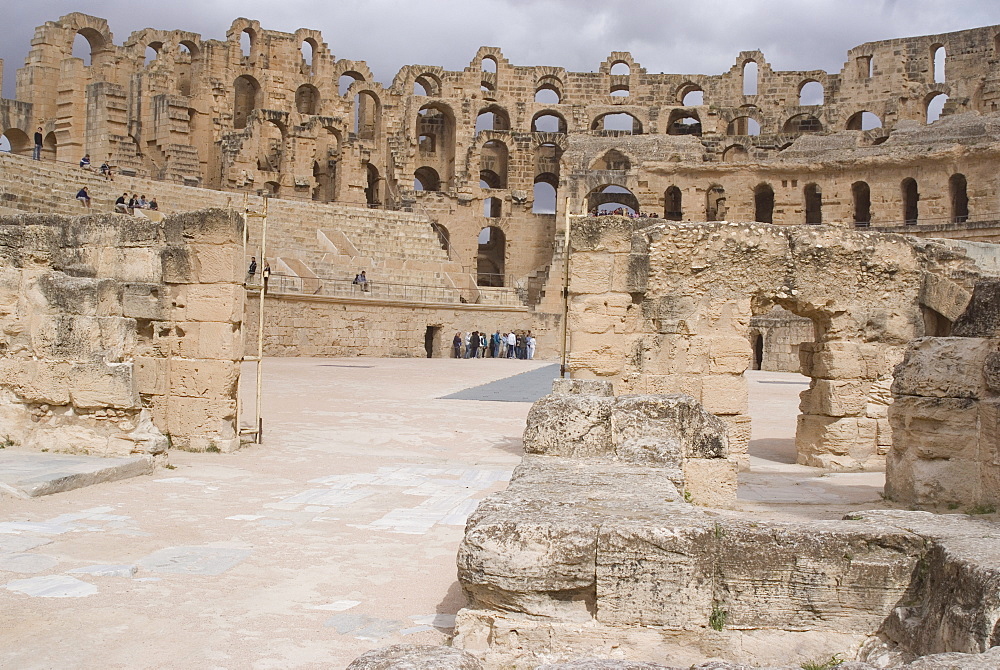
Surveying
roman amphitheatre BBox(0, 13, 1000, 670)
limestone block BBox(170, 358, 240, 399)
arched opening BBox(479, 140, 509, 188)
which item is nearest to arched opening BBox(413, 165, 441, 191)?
arched opening BBox(479, 140, 509, 188)

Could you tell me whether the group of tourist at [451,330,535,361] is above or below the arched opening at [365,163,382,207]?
below

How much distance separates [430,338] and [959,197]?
19.0m

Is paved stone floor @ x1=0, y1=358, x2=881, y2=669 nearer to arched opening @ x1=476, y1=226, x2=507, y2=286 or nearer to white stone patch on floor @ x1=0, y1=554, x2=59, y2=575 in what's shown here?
white stone patch on floor @ x1=0, y1=554, x2=59, y2=575

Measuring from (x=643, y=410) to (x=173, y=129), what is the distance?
109 ft

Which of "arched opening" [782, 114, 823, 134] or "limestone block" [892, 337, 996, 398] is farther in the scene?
"arched opening" [782, 114, 823, 134]

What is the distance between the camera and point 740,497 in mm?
7289

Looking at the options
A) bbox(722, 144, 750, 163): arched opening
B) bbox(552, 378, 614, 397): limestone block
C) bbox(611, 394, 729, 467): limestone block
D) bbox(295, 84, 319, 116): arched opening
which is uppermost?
bbox(295, 84, 319, 116): arched opening

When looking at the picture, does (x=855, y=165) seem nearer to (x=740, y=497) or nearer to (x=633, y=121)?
(x=633, y=121)

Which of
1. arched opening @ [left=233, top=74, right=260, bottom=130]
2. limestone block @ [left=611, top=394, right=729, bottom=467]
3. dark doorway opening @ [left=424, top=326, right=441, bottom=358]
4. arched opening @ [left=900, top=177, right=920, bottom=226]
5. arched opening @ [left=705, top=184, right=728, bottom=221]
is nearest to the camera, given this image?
limestone block @ [left=611, top=394, right=729, bottom=467]

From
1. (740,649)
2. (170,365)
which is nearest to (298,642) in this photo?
(740,649)

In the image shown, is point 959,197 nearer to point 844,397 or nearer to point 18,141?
point 844,397

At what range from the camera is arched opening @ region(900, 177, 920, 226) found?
31.1 meters

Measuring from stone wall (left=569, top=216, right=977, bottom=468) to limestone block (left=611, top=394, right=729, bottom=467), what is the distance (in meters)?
2.98

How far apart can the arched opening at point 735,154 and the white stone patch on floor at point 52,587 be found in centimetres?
3345
